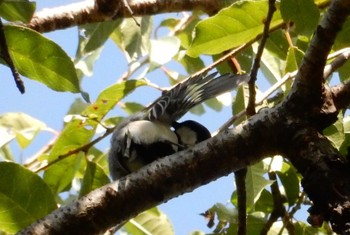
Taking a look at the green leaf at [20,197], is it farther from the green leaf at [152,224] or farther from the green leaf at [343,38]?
the green leaf at [343,38]

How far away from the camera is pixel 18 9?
5.50ft

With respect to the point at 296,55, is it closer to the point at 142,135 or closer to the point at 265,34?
the point at 265,34

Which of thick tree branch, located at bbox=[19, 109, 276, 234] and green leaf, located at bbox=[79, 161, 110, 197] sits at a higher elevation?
thick tree branch, located at bbox=[19, 109, 276, 234]

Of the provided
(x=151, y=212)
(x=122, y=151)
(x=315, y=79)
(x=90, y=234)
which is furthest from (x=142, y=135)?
(x=315, y=79)

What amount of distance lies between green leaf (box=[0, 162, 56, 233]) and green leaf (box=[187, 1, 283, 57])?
56 centimetres

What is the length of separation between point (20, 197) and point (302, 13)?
32.4 inches

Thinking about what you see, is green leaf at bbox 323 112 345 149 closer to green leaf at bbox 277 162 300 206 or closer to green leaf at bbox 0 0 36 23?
green leaf at bbox 277 162 300 206

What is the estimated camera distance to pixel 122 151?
209cm

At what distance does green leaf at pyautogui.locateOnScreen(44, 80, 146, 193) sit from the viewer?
6.61ft

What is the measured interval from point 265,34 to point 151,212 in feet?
2.87

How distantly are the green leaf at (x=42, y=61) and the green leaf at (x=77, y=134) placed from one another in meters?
0.24

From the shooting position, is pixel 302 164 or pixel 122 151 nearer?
pixel 302 164

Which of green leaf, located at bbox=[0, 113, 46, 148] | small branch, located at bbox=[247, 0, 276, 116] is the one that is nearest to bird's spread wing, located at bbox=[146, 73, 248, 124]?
green leaf, located at bbox=[0, 113, 46, 148]

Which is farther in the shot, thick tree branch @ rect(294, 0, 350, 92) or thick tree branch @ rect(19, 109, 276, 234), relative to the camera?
thick tree branch @ rect(19, 109, 276, 234)
